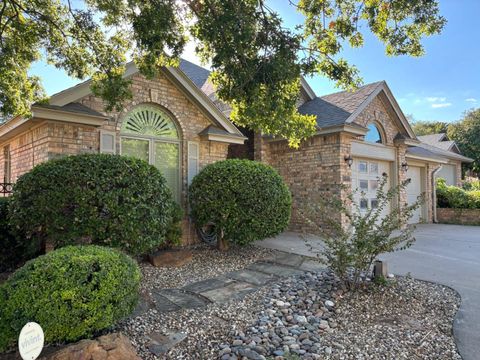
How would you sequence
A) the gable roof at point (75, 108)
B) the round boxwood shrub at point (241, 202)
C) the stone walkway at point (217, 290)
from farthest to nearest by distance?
the round boxwood shrub at point (241, 202) < the gable roof at point (75, 108) < the stone walkway at point (217, 290)

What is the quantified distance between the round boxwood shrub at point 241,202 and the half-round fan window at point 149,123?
5.53ft

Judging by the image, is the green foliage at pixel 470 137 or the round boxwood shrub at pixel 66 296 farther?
the green foliage at pixel 470 137

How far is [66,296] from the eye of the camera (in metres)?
2.63

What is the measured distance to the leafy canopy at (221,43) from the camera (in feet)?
16.7

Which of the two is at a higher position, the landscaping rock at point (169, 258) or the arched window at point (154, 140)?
the arched window at point (154, 140)

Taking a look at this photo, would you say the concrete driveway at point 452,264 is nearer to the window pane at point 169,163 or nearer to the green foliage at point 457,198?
the window pane at point 169,163

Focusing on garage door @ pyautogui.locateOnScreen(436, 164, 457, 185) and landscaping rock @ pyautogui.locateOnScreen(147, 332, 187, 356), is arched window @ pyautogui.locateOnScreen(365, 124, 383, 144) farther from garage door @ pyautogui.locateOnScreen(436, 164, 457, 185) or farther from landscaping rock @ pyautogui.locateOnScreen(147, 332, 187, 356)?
garage door @ pyautogui.locateOnScreen(436, 164, 457, 185)

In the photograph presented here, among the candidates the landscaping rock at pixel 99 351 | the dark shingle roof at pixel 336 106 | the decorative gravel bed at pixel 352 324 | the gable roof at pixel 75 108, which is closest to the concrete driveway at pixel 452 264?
the decorative gravel bed at pixel 352 324

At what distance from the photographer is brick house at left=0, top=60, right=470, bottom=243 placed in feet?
20.3

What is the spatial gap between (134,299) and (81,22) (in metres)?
5.54

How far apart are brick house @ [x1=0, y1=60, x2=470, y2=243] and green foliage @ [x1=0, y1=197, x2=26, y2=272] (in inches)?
46.8

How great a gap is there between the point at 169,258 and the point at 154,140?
2.91m

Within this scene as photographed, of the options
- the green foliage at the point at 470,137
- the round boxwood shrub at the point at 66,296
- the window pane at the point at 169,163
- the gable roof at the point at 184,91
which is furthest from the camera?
the green foliage at the point at 470,137

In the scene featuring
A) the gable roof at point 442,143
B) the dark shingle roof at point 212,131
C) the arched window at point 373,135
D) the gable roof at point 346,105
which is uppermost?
the gable roof at point 442,143
